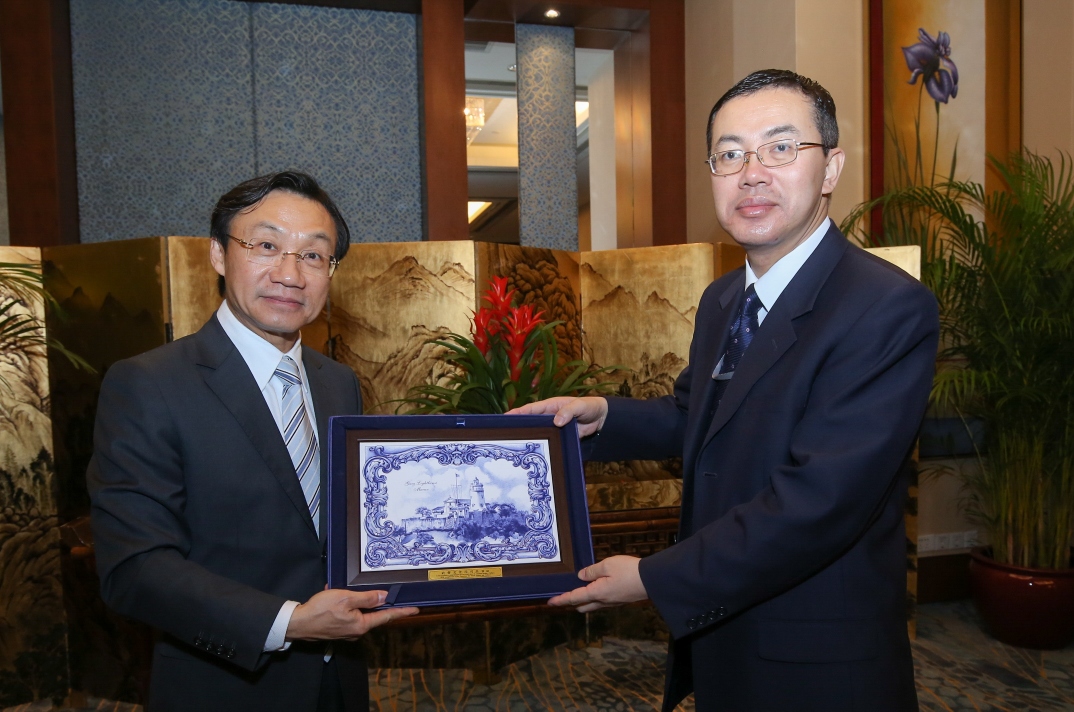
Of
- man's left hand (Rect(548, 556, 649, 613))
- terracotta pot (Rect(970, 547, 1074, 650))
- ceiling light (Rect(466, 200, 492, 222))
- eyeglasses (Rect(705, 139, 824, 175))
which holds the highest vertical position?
ceiling light (Rect(466, 200, 492, 222))

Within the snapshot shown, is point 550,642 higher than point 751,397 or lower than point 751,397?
lower

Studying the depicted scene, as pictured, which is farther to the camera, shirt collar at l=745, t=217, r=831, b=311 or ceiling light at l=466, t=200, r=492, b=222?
ceiling light at l=466, t=200, r=492, b=222

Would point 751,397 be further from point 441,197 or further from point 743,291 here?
point 441,197

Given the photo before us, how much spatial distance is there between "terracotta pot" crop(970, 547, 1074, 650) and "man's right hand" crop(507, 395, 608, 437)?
2.98 meters

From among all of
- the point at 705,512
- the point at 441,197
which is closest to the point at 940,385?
the point at 705,512

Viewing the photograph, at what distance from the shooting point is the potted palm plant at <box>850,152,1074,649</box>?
3562 mm

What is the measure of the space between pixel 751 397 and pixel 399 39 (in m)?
4.57

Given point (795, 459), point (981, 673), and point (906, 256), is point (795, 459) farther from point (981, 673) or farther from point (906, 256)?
point (981, 673)

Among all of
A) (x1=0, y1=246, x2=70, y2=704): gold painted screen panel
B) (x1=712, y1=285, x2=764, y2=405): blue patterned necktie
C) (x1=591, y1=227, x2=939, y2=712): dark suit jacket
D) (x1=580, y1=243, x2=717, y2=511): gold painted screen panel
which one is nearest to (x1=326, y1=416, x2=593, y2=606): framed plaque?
(x1=591, y1=227, x2=939, y2=712): dark suit jacket

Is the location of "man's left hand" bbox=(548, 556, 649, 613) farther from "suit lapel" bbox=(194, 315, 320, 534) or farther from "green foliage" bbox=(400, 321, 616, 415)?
"green foliage" bbox=(400, 321, 616, 415)

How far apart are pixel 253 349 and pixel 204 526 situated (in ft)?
1.21

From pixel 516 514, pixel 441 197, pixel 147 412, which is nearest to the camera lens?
pixel 147 412

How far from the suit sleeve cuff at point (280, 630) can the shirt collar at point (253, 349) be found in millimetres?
467

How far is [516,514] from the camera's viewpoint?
1.66 metres
